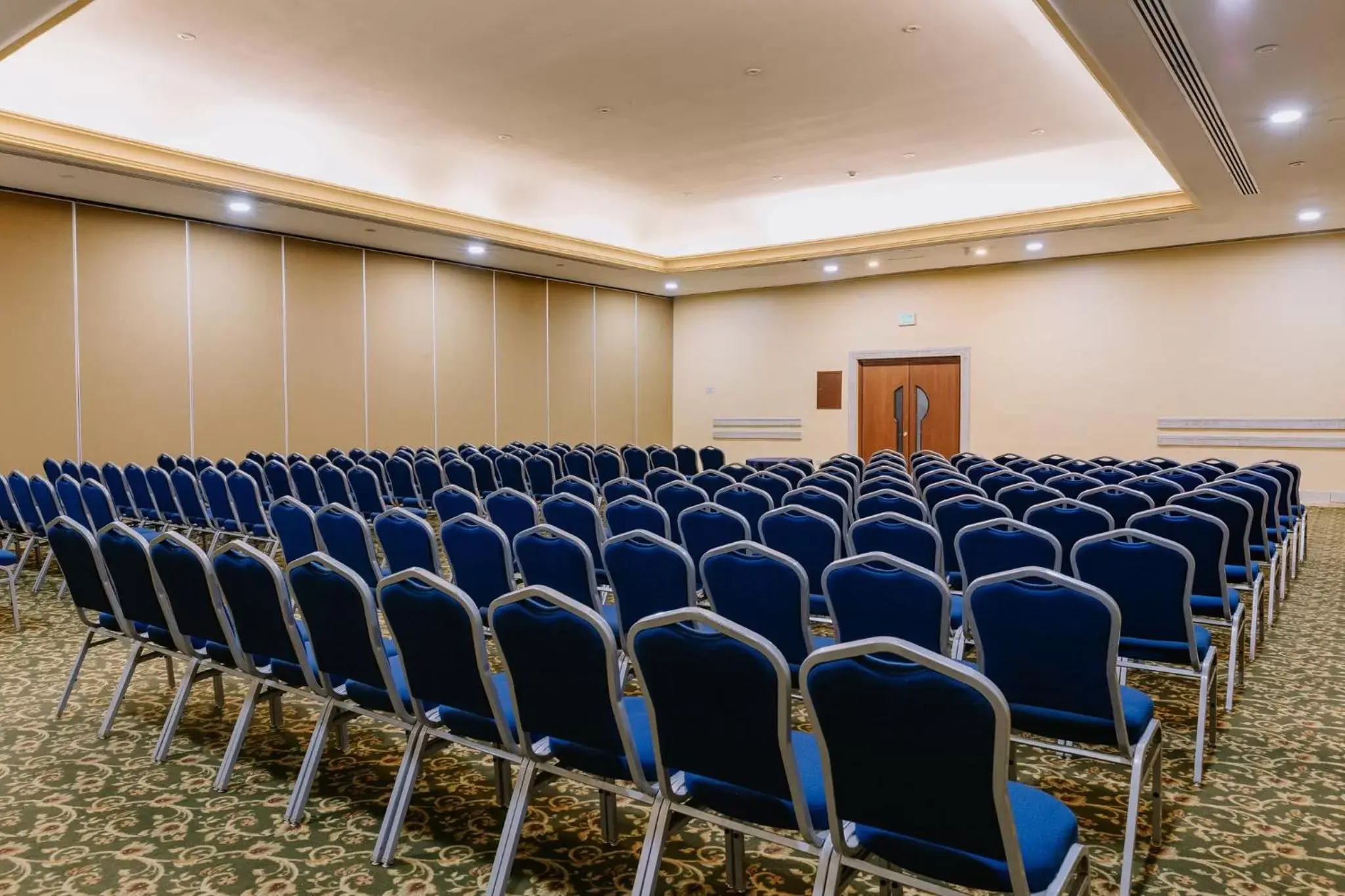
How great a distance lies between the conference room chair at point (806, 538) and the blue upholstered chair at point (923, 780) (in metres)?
2.36

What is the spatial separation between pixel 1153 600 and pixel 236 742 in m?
3.59

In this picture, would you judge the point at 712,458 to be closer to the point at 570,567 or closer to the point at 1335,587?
the point at 1335,587

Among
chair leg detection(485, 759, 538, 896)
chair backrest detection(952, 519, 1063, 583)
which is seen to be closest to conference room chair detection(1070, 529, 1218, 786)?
chair backrest detection(952, 519, 1063, 583)

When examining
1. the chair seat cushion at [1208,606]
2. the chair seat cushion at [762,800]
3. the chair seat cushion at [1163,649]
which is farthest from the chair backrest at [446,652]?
the chair seat cushion at [1208,606]

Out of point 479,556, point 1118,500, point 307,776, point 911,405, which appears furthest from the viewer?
point 911,405

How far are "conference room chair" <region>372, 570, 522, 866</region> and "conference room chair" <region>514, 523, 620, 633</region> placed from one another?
2.98ft

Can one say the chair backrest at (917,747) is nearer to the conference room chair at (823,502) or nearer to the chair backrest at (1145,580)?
the chair backrest at (1145,580)

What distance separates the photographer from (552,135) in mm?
10312

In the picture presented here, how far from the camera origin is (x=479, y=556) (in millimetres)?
4172

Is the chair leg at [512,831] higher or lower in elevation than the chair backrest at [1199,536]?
lower

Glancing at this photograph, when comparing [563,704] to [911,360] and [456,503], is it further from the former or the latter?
→ [911,360]

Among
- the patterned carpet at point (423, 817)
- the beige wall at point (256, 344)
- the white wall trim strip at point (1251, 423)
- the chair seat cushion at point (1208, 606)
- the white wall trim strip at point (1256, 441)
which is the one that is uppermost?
the beige wall at point (256, 344)

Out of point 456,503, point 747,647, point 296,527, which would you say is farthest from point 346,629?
point 456,503

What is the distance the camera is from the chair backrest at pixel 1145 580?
3371 millimetres
